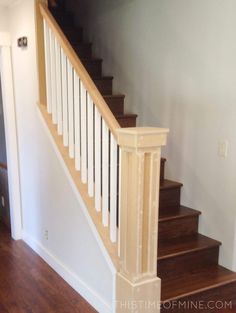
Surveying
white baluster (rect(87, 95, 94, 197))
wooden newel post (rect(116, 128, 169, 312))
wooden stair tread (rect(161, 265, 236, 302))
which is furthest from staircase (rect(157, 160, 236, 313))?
white baluster (rect(87, 95, 94, 197))

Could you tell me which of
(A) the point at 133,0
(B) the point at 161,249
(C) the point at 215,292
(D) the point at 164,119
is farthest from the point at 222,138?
(A) the point at 133,0

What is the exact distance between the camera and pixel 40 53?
2.91 meters

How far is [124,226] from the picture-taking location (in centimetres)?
207

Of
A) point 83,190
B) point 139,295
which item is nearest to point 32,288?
point 83,190

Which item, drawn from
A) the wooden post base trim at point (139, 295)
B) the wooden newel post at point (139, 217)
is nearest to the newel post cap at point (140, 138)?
the wooden newel post at point (139, 217)

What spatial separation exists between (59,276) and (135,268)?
1.15m

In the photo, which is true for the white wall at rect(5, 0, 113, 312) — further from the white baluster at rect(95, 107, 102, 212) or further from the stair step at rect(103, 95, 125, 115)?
the stair step at rect(103, 95, 125, 115)

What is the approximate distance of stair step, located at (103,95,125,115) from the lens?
349 centimetres

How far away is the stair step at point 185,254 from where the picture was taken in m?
2.52

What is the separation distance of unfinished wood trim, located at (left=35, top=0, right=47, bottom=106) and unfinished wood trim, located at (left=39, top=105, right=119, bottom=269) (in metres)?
0.12

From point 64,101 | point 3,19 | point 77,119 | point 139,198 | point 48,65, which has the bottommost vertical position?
point 139,198

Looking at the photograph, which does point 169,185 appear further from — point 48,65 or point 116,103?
point 48,65

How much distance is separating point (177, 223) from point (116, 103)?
1.43 metres

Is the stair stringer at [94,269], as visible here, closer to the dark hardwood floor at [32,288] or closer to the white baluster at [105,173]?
the dark hardwood floor at [32,288]
